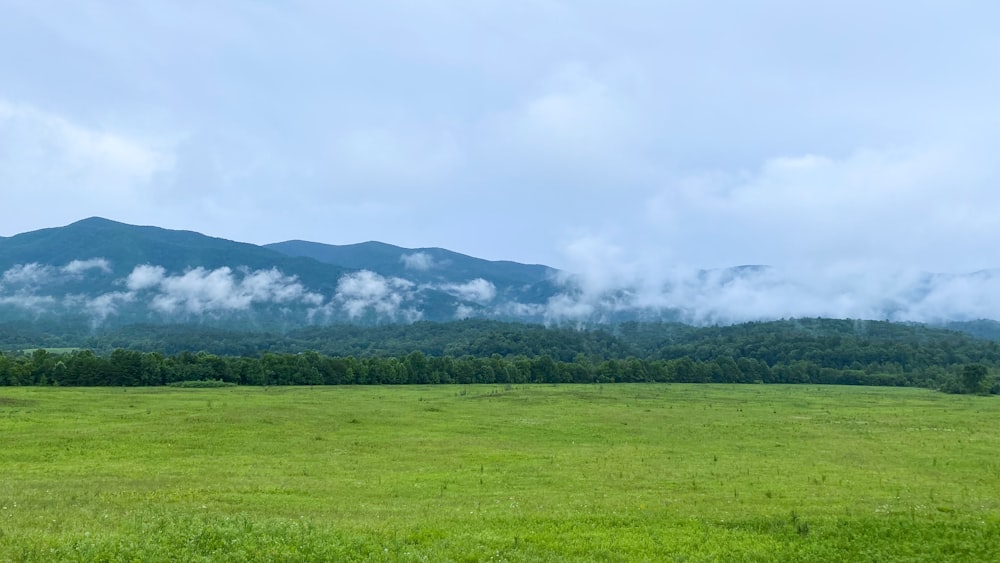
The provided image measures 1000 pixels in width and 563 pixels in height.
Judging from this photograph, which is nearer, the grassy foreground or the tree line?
the grassy foreground

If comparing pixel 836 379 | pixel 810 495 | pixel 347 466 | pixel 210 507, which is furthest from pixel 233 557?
pixel 836 379

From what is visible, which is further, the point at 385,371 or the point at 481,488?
the point at 385,371

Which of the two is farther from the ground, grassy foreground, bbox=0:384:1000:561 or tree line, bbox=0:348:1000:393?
grassy foreground, bbox=0:384:1000:561

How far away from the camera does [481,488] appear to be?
98.0 ft

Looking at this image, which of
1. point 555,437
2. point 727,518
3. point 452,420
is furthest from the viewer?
point 452,420

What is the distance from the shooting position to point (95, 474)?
31641 millimetres

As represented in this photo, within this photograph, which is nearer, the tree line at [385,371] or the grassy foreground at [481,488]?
the grassy foreground at [481,488]

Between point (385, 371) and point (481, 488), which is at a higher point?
point (481, 488)

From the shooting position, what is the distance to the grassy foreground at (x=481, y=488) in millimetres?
18922

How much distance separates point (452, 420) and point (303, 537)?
148 feet

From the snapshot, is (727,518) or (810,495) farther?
(810,495)

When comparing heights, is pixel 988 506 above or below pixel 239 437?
above

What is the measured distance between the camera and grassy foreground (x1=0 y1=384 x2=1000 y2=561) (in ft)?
62.1

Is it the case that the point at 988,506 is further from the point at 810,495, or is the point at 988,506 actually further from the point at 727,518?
the point at 727,518
